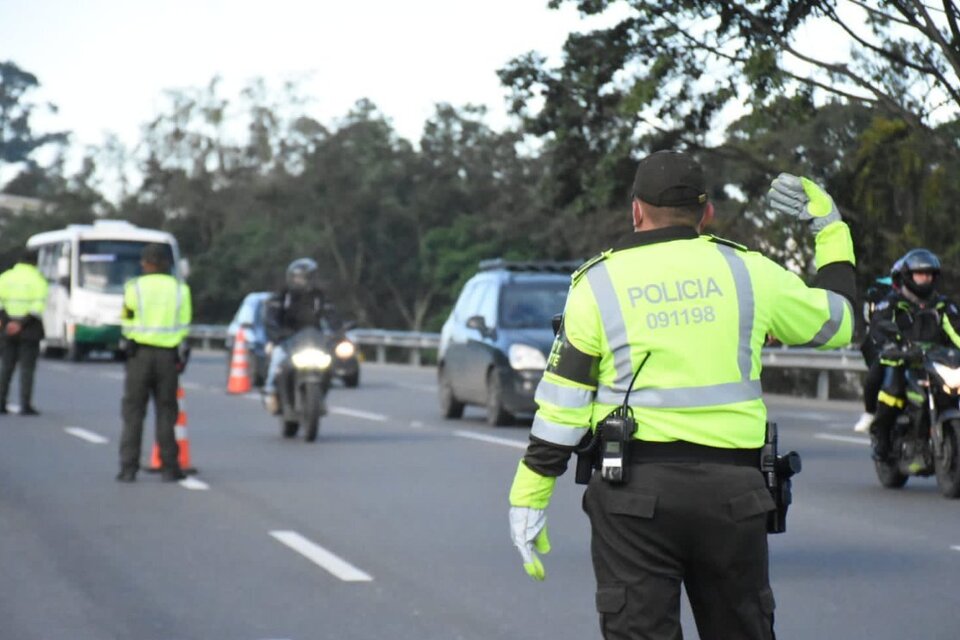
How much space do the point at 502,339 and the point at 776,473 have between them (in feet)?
50.8

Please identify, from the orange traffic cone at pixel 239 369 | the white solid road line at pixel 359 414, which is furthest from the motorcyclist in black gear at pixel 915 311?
the orange traffic cone at pixel 239 369

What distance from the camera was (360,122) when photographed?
69.2 metres

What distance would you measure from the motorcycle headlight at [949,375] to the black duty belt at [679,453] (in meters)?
8.01

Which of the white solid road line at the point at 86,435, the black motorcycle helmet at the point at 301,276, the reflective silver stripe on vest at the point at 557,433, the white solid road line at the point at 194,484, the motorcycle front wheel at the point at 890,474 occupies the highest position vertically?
the black motorcycle helmet at the point at 301,276

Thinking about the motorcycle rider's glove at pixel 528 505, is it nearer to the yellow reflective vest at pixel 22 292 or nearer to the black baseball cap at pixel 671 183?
the black baseball cap at pixel 671 183

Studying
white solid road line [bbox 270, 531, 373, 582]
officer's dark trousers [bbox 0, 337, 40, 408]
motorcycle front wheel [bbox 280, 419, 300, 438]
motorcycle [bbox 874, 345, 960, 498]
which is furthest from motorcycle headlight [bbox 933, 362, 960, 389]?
officer's dark trousers [bbox 0, 337, 40, 408]

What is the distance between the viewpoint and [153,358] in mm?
14250

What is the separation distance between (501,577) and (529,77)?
19.1 metres

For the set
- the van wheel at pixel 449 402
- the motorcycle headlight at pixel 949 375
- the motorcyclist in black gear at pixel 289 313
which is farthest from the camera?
the van wheel at pixel 449 402

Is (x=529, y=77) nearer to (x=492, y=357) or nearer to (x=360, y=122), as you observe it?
(x=492, y=357)

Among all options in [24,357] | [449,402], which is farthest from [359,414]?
[24,357]

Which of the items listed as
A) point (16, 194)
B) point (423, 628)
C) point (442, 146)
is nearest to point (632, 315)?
point (423, 628)

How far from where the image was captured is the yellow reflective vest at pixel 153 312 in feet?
46.6

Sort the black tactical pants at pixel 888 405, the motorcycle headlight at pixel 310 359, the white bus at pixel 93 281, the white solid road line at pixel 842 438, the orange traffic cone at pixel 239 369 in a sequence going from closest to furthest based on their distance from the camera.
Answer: the black tactical pants at pixel 888 405
the motorcycle headlight at pixel 310 359
the white solid road line at pixel 842 438
the orange traffic cone at pixel 239 369
the white bus at pixel 93 281
